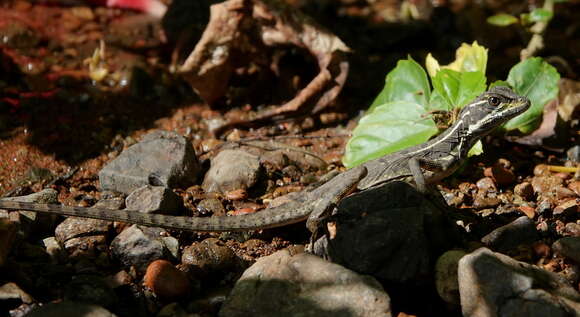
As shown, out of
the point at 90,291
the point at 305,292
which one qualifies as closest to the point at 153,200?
the point at 90,291

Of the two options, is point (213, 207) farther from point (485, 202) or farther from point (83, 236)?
point (485, 202)

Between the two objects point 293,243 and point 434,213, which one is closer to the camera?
point 434,213

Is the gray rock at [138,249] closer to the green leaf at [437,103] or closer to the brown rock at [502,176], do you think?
the green leaf at [437,103]

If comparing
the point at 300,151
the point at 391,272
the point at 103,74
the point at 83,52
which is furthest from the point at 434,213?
the point at 83,52

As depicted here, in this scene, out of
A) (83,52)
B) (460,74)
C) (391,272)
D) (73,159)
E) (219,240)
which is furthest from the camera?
(83,52)

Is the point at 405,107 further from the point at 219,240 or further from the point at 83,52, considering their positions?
the point at 83,52

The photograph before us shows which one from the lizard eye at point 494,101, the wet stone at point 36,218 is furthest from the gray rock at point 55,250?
the lizard eye at point 494,101
